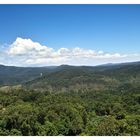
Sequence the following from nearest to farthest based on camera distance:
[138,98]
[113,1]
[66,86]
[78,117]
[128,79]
→ [113,1]
[78,117]
[138,98]
[66,86]
[128,79]

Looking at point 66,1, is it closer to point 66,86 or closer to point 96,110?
point 96,110

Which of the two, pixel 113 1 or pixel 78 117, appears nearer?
pixel 113 1

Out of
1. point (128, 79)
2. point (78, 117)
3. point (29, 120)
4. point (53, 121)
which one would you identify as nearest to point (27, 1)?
point (29, 120)

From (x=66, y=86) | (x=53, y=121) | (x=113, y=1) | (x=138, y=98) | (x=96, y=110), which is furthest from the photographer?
(x=66, y=86)

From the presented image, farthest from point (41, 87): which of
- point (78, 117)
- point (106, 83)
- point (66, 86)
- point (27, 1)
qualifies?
point (27, 1)

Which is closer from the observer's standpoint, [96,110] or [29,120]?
[29,120]

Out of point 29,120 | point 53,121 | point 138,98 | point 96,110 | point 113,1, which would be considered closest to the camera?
point 113,1

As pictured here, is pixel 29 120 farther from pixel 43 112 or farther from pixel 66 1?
pixel 66 1

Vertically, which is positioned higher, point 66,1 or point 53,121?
point 66,1

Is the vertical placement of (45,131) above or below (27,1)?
below
